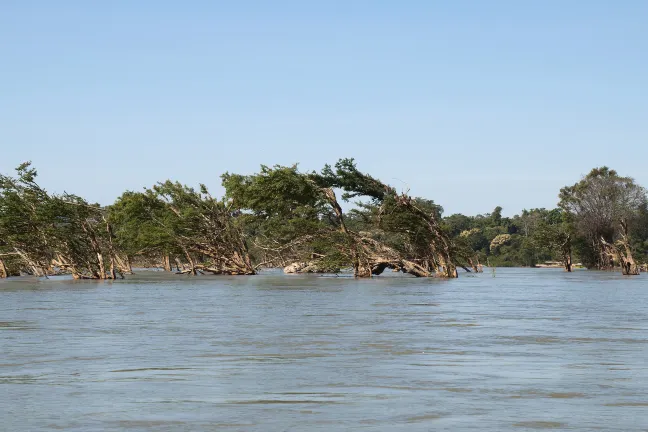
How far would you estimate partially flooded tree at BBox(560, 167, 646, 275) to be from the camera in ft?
292

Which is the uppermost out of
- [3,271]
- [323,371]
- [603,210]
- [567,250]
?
[603,210]

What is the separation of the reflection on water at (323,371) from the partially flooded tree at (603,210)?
218 ft

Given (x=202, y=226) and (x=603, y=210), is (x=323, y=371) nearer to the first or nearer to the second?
(x=202, y=226)

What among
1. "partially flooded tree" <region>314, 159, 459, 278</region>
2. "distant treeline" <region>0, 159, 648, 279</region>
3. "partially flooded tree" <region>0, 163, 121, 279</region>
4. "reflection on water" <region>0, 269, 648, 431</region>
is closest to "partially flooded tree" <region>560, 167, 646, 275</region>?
"distant treeline" <region>0, 159, 648, 279</region>

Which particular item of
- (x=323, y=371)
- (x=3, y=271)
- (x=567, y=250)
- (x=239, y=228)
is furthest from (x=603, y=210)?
(x=323, y=371)

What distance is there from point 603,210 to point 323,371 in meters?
81.9

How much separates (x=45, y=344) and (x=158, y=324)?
16.5 ft

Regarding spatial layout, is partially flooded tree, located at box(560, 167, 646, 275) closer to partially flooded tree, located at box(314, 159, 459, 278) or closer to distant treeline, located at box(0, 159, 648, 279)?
distant treeline, located at box(0, 159, 648, 279)

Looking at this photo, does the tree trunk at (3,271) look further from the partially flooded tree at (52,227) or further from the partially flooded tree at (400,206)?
the partially flooded tree at (400,206)

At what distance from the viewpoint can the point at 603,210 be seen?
89625 mm

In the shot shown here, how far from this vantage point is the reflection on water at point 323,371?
9039mm

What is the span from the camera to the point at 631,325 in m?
21.0

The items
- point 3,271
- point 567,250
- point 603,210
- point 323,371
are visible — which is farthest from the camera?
point 603,210

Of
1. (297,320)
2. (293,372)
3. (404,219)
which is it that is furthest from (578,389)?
(404,219)
